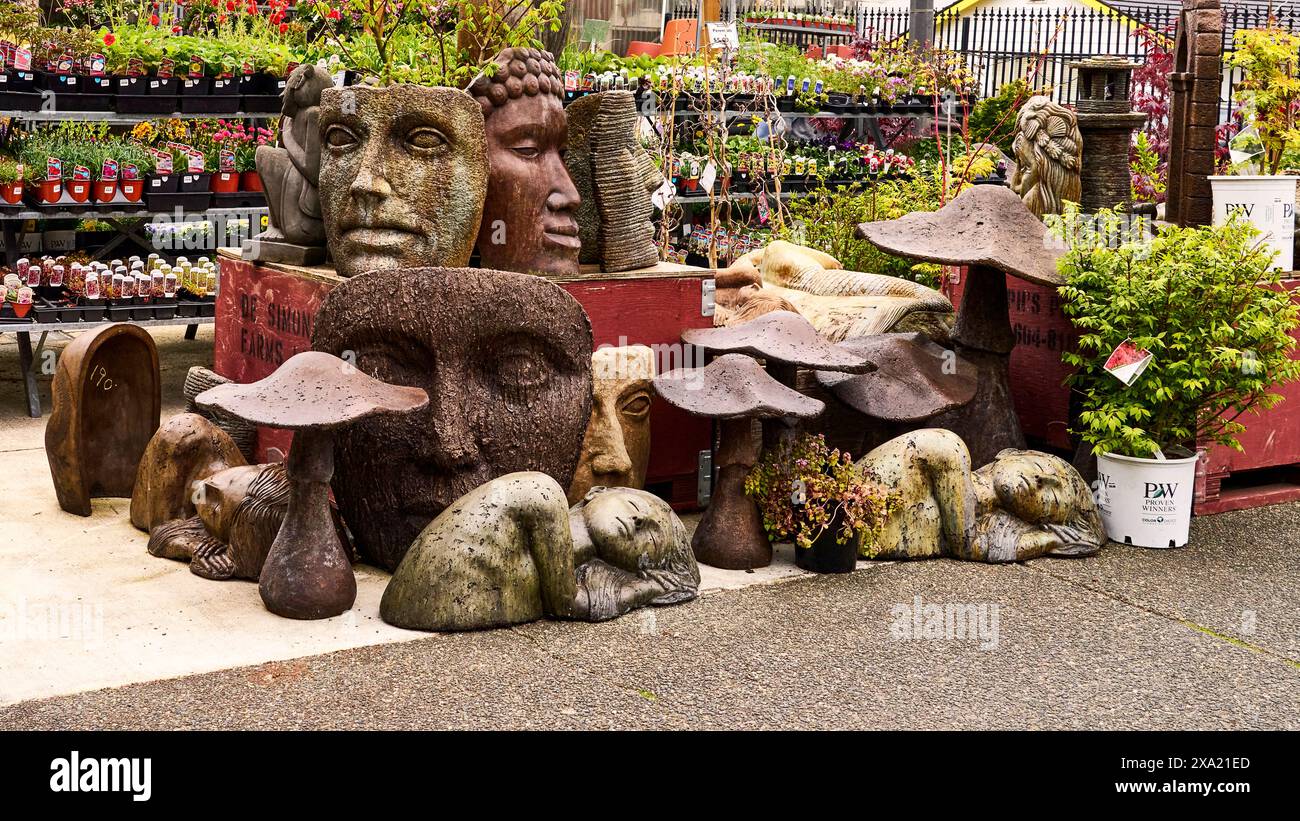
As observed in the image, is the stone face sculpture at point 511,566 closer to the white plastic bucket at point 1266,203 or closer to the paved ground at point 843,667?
the paved ground at point 843,667

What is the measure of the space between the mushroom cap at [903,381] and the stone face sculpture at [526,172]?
1251 millimetres

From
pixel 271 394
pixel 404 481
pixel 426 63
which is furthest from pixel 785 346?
pixel 426 63

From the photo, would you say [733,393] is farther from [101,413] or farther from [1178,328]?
[101,413]

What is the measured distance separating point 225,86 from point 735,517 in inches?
187

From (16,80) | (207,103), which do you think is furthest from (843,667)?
(16,80)

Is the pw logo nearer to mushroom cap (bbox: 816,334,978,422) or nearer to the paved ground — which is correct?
the paved ground

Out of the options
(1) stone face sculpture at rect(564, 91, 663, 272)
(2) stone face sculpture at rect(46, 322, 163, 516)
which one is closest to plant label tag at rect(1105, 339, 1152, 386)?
(1) stone face sculpture at rect(564, 91, 663, 272)

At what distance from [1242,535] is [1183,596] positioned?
37.8 inches

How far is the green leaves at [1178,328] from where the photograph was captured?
5547mm

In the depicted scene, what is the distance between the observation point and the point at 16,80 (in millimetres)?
7727

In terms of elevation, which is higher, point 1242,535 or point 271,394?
point 271,394

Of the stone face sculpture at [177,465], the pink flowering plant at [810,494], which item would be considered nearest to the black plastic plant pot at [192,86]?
the stone face sculpture at [177,465]

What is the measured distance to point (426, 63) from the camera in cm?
772

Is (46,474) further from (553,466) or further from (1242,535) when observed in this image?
(1242,535)
